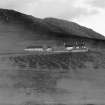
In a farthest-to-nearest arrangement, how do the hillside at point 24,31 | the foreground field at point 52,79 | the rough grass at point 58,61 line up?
the hillside at point 24,31 < the rough grass at point 58,61 < the foreground field at point 52,79

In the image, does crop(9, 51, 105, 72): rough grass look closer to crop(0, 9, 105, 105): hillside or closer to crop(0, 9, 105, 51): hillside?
crop(0, 9, 105, 105): hillside

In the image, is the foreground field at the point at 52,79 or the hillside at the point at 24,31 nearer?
the foreground field at the point at 52,79

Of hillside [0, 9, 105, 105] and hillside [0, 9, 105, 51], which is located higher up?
hillside [0, 9, 105, 51]

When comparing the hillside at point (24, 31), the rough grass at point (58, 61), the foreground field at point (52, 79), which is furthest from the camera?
the hillside at point (24, 31)

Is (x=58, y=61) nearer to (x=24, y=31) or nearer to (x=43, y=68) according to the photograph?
(x=43, y=68)

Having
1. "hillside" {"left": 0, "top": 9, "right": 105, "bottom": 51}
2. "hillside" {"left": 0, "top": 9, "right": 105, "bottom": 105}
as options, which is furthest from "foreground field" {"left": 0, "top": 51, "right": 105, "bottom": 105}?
"hillside" {"left": 0, "top": 9, "right": 105, "bottom": 51}

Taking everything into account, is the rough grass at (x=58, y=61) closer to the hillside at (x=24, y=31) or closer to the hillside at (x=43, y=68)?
the hillside at (x=43, y=68)

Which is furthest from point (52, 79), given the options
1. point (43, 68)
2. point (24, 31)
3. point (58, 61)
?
point (24, 31)

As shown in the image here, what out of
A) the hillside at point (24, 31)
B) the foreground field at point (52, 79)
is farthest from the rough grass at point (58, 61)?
the hillside at point (24, 31)
